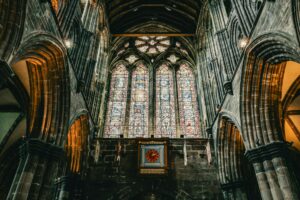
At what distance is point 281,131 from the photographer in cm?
882

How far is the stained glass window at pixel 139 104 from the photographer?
1510cm

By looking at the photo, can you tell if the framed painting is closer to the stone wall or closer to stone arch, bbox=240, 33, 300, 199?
the stone wall

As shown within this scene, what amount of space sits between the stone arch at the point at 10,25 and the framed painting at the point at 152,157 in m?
7.80

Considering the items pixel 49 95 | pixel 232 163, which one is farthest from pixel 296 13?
pixel 49 95

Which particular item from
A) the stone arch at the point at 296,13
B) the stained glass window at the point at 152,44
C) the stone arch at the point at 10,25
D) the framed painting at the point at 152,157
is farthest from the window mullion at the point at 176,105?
the stone arch at the point at 10,25

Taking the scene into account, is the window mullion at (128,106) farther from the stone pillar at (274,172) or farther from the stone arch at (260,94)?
the stone pillar at (274,172)

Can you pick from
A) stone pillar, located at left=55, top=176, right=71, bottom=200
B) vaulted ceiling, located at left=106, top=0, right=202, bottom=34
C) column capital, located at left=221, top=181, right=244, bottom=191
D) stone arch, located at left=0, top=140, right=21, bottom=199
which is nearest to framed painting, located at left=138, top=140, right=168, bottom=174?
column capital, located at left=221, top=181, right=244, bottom=191

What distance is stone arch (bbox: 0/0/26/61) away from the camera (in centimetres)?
593

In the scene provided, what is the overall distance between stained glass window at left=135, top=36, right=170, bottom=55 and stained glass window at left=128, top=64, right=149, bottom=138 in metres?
1.68

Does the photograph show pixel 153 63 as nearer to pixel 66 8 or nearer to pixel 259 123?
pixel 66 8

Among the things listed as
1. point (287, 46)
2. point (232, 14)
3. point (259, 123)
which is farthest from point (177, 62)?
point (287, 46)

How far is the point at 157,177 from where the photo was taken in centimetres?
1214

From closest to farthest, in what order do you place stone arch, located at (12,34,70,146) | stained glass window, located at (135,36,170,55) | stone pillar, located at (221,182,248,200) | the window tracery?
stone arch, located at (12,34,70,146) < stone pillar, located at (221,182,248,200) < the window tracery < stained glass window, located at (135,36,170,55)

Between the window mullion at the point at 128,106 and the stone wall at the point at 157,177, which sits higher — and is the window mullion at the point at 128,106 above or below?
above
